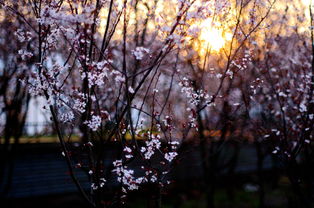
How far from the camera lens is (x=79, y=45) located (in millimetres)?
4305

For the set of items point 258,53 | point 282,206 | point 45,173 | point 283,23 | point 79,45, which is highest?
point 283,23

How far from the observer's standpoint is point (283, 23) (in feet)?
28.1

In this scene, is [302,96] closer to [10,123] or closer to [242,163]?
[10,123]

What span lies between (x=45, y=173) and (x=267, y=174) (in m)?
13.0

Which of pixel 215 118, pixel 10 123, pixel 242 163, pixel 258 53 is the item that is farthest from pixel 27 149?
pixel 242 163

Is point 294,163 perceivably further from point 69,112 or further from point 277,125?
point 69,112

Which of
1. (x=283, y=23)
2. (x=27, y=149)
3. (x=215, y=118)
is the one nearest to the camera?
(x=283, y=23)

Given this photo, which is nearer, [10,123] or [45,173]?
[10,123]

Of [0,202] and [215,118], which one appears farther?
[215,118]

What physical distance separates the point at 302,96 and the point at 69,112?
5.53 m

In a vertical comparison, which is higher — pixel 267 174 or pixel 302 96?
pixel 302 96

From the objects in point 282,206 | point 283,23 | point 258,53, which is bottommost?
point 282,206

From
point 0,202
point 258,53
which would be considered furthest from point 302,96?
point 0,202

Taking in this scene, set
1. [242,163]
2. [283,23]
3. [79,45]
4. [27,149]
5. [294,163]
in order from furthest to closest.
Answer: [242,163]
[27,149]
[283,23]
[294,163]
[79,45]
